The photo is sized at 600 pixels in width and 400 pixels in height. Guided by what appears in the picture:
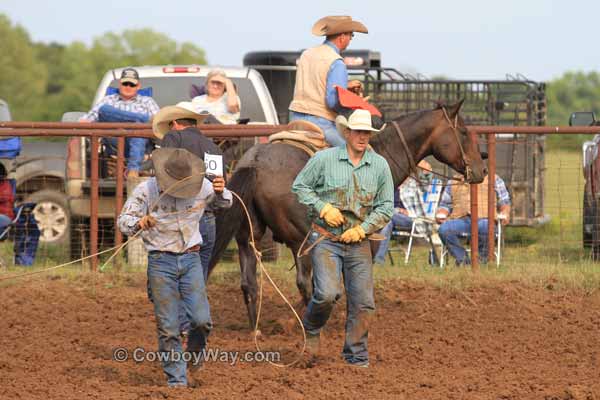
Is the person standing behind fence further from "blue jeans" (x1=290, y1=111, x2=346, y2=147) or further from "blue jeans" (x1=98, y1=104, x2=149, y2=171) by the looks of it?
"blue jeans" (x1=98, y1=104, x2=149, y2=171)

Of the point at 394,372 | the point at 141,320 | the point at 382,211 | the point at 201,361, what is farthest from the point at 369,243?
the point at 141,320

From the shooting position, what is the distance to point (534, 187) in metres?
15.8

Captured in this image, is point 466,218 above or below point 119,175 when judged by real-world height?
below

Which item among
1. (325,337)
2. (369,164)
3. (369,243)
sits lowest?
(325,337)

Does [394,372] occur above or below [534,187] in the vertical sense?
below

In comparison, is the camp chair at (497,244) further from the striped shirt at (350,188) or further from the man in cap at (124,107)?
the striped shirt at (350,188)

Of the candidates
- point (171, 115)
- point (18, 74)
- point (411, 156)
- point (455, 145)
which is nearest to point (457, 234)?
point (455, 145)

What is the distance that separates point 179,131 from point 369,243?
1.58 m

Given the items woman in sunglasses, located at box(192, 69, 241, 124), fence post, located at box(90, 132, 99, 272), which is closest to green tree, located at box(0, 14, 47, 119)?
woman in sunglasses, located at box(192, 69, 241, 124)

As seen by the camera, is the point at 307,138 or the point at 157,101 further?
the point at 157,101

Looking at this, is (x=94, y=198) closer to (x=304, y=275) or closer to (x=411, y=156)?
(x=304, y=275)

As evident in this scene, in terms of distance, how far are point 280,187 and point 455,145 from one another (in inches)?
73.3

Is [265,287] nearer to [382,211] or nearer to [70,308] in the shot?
[70,308]

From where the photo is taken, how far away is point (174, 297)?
762cm
